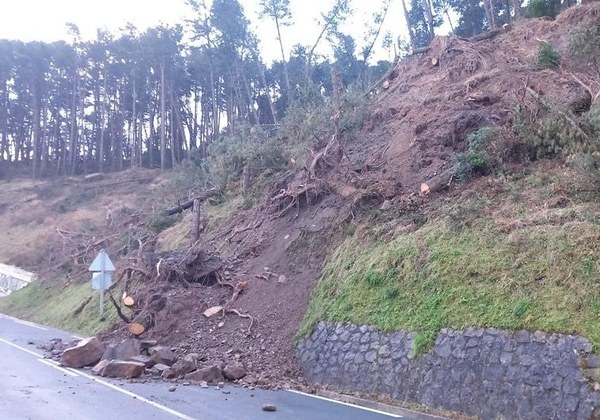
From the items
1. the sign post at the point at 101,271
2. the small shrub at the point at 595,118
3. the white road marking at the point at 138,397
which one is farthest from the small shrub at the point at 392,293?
the sign post at the point at 101,271

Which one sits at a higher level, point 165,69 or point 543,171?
point 165,69

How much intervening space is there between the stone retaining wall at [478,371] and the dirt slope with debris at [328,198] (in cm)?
174

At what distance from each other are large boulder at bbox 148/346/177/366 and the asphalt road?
134 centimetres

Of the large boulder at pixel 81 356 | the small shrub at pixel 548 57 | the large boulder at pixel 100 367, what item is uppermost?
the small shrub at pixel 548 57

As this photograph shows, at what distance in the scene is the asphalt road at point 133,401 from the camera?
9.16m

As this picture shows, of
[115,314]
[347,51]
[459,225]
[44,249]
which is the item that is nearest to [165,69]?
[347,51]

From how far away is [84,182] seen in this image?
54.7 metres

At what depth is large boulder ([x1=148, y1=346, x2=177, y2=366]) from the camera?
13570 millimetres

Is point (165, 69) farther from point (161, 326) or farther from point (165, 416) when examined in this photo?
point (165, 416)

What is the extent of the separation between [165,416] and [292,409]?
7.07 ft

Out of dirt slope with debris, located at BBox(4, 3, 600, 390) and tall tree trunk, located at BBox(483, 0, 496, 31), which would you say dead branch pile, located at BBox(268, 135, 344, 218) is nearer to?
dirt slope with debris, located at BBox(4, 3, 600, 390)

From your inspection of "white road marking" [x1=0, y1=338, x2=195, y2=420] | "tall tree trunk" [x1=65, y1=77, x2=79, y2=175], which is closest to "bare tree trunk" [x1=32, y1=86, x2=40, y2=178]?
"tall tree trunk" [x1=65, y1=77, x2=79, y2=175]

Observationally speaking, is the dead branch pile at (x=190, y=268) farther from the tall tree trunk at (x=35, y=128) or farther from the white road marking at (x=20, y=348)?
the tall tree trunk at (x=35, y=128)

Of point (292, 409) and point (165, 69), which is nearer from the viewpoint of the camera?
point (292, 409)
